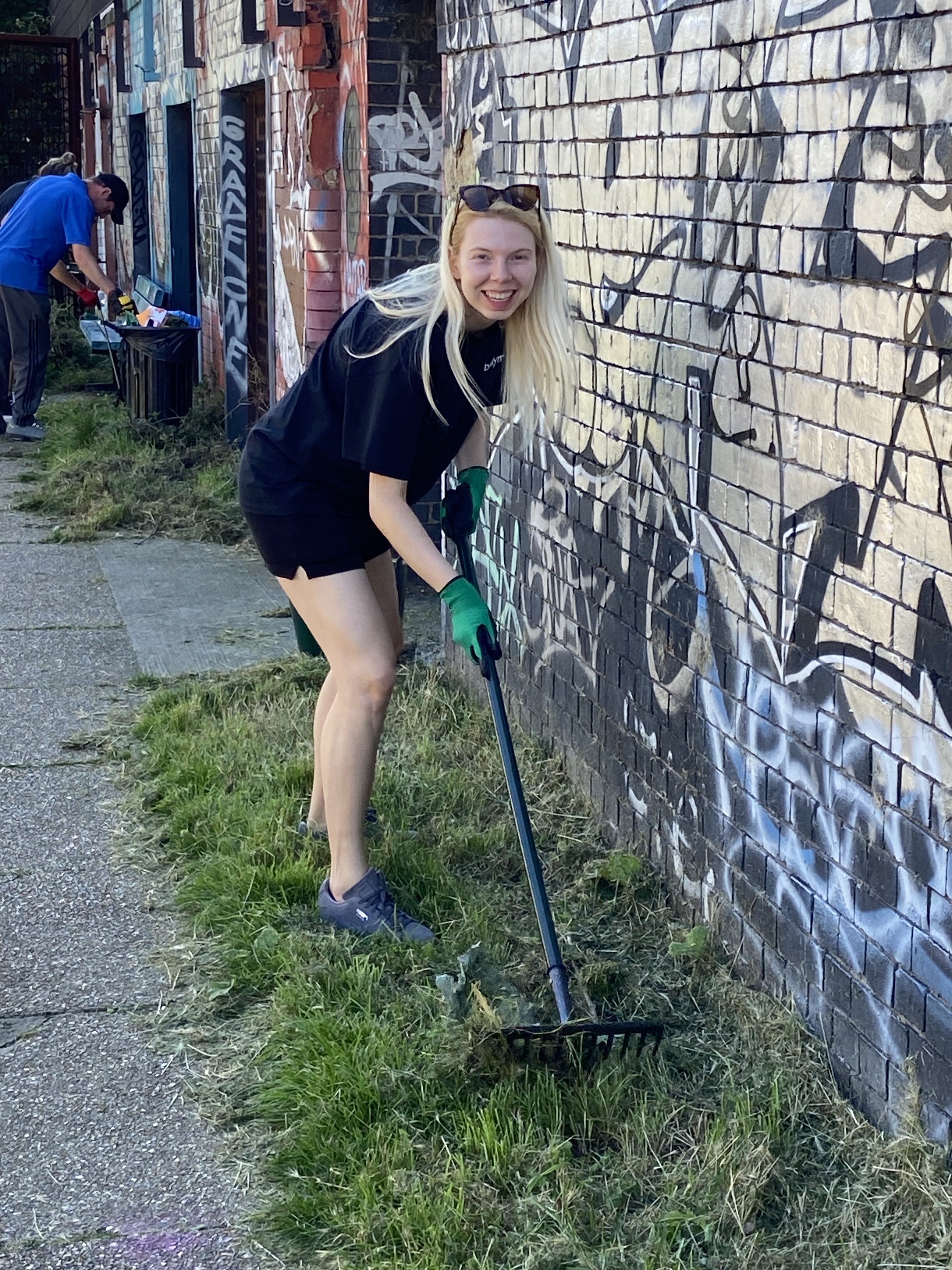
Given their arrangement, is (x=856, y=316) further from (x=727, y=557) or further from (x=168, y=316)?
(x=168, y=316)

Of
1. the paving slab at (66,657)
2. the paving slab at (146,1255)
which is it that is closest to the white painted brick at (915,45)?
the paving slab at (146,1255)

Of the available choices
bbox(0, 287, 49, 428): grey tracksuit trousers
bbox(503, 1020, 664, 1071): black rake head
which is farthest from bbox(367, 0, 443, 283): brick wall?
bbox(0, 287, 49, 428): grey tracksuit trousers

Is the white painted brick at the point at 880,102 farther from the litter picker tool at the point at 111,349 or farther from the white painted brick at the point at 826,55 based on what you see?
the litter picker tool at the point at 111,349

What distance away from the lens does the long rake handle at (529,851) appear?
344cm

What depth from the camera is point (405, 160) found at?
7324 millimetres

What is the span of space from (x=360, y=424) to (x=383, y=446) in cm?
11

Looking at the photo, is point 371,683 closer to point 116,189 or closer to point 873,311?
point 873,311

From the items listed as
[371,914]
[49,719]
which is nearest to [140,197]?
[49,719]

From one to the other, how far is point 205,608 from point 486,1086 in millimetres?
4546

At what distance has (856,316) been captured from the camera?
9.78 feet

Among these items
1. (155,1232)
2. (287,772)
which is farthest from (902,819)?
(287,772)

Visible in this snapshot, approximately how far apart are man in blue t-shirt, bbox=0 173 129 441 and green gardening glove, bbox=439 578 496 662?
8.56 meters

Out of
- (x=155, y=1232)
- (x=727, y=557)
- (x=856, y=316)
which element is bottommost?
(x=155, y=1232)

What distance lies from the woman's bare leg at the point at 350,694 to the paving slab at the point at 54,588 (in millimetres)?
3348
